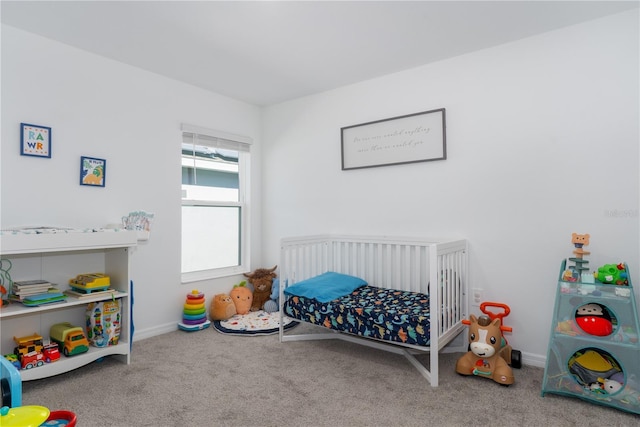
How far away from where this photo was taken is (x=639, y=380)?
1753 mm

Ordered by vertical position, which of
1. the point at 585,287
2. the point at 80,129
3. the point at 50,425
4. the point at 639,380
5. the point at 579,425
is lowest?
the point at 579,425

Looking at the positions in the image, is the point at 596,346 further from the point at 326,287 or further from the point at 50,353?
the point at 50,353

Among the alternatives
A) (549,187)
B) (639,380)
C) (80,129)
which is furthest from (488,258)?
(80,129)

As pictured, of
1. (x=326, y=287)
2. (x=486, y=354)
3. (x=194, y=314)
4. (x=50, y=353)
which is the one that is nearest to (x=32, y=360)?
(x=50, y=353)

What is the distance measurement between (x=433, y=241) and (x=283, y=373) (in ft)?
4.68

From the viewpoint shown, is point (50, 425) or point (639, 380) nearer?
point (50, 425)

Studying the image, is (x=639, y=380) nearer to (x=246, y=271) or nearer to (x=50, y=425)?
(x=50, y=425)

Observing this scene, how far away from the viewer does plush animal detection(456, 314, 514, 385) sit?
2098 millimetres

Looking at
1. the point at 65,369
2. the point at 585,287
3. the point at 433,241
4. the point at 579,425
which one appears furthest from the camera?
the point at 433,241

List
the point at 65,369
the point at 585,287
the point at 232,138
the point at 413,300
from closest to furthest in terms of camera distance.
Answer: the point at 585,287 < the point at 65,369 < the point at 413,300 < the point at 232,138

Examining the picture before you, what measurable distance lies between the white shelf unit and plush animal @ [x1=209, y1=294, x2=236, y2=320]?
905 mm

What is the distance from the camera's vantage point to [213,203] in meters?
3.54

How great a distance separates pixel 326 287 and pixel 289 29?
5.83 feet

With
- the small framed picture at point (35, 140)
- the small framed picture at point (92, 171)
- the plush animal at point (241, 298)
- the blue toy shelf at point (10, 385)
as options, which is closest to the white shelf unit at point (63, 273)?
the small framed picture at point (92, 171)
